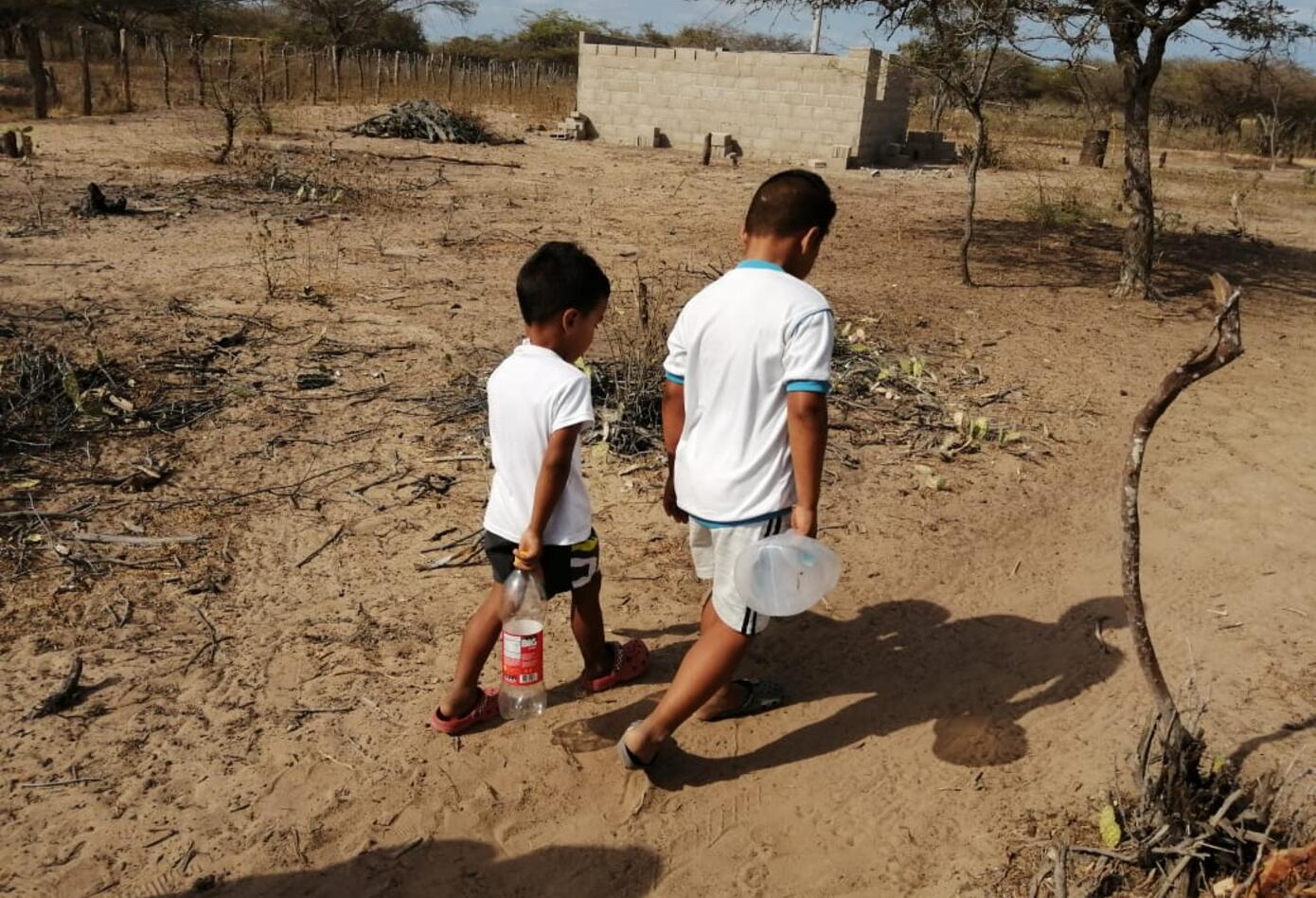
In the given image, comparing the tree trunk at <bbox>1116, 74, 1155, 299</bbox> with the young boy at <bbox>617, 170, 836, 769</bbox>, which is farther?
the tree trunk at <bbox>1116, 74, 1155, 299</bbox>

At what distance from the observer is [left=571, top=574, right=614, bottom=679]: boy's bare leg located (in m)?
2.86

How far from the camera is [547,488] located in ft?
8.20

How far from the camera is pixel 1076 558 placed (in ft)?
13.6

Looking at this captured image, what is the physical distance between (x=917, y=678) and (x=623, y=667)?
997mm

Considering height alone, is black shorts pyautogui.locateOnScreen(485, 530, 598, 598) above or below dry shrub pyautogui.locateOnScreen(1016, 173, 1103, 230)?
below

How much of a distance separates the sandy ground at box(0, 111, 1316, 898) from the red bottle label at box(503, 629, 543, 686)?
0.86ft

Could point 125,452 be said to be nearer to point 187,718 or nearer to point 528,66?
point 187,718

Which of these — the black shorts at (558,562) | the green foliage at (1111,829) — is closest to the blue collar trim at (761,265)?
the black shorts at (558,562)

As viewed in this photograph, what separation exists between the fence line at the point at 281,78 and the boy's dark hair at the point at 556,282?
745 inches

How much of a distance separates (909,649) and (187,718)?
2.35 meters

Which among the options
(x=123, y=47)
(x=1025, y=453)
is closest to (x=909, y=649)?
(x=1025, y=453)

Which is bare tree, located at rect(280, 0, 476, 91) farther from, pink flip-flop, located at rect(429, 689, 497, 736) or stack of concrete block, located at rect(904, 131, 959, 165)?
pink flip-flop, located at rect(429, 689, 497, 736)

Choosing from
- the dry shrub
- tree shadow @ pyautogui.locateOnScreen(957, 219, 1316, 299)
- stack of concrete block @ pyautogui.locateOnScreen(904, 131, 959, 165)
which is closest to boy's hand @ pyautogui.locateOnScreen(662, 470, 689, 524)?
tree shadow @ pyautogui.locateOnScreen(957, 219, 1316, 299)

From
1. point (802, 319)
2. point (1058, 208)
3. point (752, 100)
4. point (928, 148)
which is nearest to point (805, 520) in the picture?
point (802, 319)
